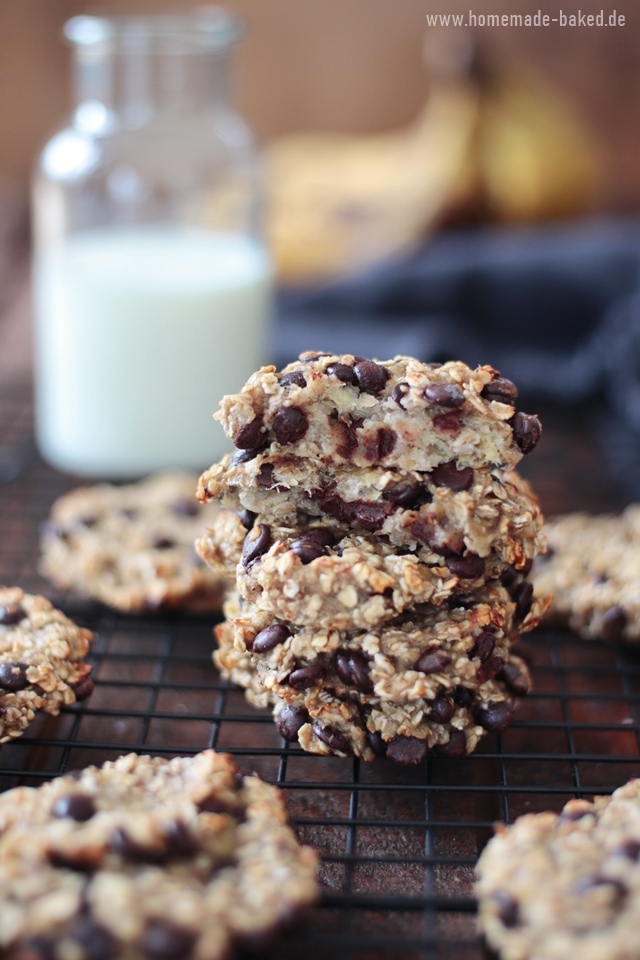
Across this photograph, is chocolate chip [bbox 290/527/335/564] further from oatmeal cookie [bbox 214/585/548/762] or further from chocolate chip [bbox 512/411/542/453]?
chocolate chip [bbox 512/411/542/453]

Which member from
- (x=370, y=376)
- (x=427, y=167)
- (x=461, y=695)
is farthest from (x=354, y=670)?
(x=427, y=167)

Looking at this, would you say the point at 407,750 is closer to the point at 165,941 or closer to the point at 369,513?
the point at 369,513

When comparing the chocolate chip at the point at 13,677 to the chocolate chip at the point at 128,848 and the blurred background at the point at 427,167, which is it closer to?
the chocolate chip at the point at 128,848

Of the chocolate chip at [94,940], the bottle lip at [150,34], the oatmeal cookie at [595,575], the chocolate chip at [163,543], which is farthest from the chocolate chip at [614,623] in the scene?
the bottle lip at [150,34]

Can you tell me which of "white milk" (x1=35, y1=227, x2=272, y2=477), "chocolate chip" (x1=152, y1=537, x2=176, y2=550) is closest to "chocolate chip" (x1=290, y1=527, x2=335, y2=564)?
"chocolate chip" (x1=152, y1=537, x2=176, y2=550)

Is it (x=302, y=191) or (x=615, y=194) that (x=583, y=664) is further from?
(x=615, y=194)
